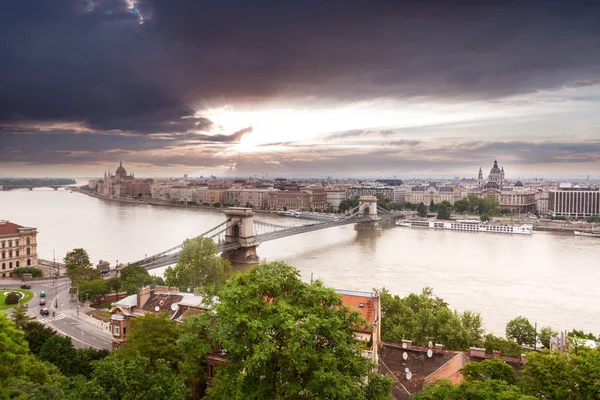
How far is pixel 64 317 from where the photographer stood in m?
17.4

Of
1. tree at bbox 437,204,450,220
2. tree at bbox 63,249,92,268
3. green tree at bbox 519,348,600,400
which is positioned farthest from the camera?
tree at bbox 437,204,450,220

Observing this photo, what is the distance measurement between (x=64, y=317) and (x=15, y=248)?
1151 cm

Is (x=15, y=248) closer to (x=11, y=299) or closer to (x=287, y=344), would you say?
(x=11, y=299)

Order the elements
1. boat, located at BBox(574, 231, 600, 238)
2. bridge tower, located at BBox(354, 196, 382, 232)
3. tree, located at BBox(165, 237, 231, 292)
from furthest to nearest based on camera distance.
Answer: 1. bridge tower, located at BBox(354, 196, 382, 232)
2. boat, located at BBox(574, 231, 600, 238)
3. tree, located at BBox(165, 237, 231, 292)

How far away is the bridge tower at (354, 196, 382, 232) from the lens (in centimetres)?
5438

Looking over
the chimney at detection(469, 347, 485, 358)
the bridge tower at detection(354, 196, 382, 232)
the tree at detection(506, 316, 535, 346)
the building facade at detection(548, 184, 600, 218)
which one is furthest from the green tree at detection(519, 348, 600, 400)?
the building facade at detection(548, 184, 600, 218)

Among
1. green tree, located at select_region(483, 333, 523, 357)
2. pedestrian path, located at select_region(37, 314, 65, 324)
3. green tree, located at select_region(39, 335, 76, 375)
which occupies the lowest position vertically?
pedestrian path, located at select_region(37, 314, 65, 324)

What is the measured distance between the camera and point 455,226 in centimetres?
5416

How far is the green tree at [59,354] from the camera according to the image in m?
10.7

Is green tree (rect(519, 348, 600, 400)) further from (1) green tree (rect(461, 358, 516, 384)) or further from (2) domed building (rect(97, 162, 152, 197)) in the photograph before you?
(2) domed building (rect(97, 162, 152, 197))

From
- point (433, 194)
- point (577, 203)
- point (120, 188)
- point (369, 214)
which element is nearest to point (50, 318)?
point (369, 214)

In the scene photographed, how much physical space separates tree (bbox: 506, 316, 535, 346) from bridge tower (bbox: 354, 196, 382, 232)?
125 ft

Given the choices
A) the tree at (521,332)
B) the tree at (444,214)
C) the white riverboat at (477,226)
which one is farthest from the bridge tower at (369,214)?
the tree at (521,332)

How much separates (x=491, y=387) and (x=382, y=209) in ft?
216
